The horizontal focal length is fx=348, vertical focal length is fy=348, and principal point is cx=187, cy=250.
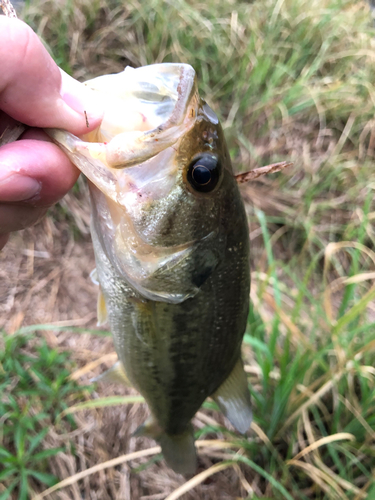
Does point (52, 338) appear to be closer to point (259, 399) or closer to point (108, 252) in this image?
point (259, 399)

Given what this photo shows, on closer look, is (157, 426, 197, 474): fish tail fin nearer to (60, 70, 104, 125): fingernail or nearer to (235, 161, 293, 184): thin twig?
(235, 161, 293, 184): thin twig

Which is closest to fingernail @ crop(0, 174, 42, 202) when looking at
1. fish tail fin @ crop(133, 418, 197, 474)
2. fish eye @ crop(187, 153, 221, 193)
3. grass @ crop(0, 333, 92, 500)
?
fish eye @ crop(187, 153, 221, 193)

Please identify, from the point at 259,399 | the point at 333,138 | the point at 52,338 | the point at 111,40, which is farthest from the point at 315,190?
the point at 52,338

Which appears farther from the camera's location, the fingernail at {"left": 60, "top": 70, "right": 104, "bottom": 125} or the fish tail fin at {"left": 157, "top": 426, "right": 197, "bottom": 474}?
the fish tail fin at {"left": 157, "top": 426, "right": 197, "bottom": 474}

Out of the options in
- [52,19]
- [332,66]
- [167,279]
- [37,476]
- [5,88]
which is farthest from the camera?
[332,66]

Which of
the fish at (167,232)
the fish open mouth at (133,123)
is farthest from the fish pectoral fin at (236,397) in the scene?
the fish open mouth at (133,123)

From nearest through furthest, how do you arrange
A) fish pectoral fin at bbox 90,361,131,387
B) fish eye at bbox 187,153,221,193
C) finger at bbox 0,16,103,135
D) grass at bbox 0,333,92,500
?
finger at bbox 0,16,103,135
fish eye at bbox 187,153,221,193
fish pectoral fin at bbox 90,361,131,387
grass at bbox 0,333,92,500

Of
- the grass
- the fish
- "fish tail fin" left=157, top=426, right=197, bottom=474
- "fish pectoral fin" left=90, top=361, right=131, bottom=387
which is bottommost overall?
the grass

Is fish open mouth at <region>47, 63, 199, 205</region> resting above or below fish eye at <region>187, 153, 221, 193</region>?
above
